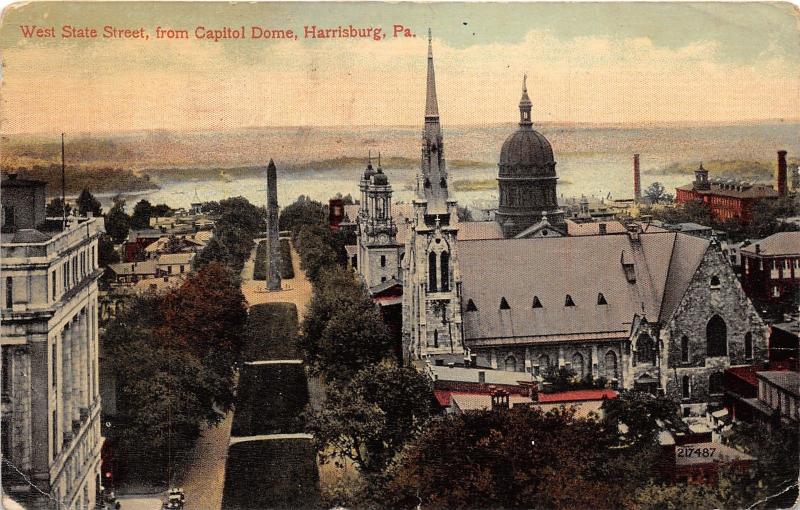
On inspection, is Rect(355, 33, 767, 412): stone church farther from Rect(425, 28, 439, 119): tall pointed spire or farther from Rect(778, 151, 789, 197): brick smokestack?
Rect(778, 151, 789, 197): brick smokestack

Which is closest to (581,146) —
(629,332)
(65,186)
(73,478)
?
(629,332)

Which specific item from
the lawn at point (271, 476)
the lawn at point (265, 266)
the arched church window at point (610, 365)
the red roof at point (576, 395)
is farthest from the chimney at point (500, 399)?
the lawn at point (265, 266)

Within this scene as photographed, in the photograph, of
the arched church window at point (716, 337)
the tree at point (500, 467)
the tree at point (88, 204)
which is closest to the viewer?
the tree at point (500, 467)

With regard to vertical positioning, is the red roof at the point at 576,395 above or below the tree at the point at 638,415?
above

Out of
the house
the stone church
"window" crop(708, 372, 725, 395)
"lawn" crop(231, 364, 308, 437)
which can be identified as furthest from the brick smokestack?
the house

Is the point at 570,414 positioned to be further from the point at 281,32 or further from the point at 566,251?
the point at 281,32

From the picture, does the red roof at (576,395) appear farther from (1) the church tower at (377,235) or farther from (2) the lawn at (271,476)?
(2) the lawn at (271,476)

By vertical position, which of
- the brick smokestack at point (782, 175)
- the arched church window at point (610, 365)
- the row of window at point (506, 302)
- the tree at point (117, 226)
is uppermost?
the brick smokestack at point (782, 175)
